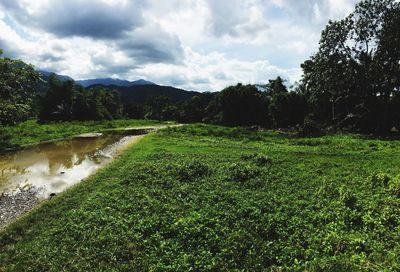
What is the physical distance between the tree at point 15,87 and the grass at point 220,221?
1817 cm

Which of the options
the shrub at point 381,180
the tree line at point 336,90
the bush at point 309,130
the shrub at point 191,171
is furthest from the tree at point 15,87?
the bush at point 309,130

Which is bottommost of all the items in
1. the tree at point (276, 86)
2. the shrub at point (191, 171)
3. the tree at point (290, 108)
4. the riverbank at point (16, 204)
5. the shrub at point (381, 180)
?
the riverbank at point (16, 204)

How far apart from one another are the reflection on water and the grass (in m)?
3.41

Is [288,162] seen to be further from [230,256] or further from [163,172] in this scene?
[230,256]

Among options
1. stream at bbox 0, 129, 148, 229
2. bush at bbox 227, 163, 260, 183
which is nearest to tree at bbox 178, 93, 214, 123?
stream at bbox 0, 129, 148, 229

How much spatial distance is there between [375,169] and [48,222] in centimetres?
1798

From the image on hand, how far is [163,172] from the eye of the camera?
2108cm

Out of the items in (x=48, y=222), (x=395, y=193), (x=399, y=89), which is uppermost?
(x=399, y=89)

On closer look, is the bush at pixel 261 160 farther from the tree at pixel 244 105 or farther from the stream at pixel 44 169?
the tree at pixel 244 105

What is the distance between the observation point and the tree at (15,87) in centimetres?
3469

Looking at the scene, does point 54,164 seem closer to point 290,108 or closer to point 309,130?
point 309,130

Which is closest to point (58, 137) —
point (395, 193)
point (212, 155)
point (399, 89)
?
point (212, 155)

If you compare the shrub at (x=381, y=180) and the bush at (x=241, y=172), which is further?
the bush at (x=241, y=172)

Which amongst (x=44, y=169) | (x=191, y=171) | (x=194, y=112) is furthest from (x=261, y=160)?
(x=194, y=112)
